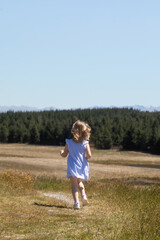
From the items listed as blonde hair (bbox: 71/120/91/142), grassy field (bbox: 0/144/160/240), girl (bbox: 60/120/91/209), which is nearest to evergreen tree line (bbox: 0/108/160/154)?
grassy field (bbox: 0/144/160/240)

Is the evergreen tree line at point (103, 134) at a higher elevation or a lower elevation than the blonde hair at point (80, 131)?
lower

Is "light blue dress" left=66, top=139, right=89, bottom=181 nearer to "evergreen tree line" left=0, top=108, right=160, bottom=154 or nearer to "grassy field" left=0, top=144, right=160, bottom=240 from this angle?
"grassy field" left=0, top=144, right=160, bottom=240

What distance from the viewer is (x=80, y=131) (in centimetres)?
1008

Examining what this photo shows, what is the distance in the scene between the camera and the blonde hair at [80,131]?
32.6 feet

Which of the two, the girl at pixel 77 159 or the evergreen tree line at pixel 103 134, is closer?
the girl at pixel 77 159

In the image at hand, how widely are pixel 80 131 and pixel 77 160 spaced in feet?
2.62

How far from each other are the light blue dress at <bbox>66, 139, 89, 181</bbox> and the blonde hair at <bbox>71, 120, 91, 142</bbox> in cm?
20

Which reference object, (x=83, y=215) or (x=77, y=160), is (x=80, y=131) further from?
(x=83, y=215)

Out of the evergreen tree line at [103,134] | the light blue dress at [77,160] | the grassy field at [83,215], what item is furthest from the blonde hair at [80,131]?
the evergreen tree line at [103,134]

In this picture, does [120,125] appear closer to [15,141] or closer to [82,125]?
[15,141]

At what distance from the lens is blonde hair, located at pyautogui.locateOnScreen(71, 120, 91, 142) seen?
9.93m

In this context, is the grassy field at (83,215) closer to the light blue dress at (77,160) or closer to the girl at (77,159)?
the girl at (77,159)

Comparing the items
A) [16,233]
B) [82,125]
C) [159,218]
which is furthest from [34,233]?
[82,125]

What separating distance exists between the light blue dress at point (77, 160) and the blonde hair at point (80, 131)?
0.20 meters
